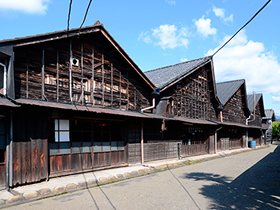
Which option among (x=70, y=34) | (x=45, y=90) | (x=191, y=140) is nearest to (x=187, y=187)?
(x=45, y=90)

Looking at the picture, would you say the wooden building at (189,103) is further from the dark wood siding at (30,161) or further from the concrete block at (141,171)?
the dark wood siding at (30,161)

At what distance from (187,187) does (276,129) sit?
52.2 metres

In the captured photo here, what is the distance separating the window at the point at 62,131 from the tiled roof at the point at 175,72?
690cm

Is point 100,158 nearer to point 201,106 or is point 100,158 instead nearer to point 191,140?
point 191,140

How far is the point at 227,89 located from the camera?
92.8 ft

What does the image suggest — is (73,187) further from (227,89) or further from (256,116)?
(256,116)

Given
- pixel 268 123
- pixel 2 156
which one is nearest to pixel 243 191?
pixel 2 156

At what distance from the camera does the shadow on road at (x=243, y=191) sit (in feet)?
20.5

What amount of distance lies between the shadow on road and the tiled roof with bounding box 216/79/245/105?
15.0 meters

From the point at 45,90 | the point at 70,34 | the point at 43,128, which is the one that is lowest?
the point at 43,128

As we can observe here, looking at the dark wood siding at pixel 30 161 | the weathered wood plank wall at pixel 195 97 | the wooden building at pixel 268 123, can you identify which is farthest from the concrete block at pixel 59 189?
the wooden building at pixel 268 123

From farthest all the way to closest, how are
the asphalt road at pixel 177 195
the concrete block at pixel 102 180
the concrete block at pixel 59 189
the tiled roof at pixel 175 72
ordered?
the tiled roof at pixel 175 72
the concrete block at pixel 102 180
the concrete block at pixel 59 189
the asphalt road at pixel 177 195

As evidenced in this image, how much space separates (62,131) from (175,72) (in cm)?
1134

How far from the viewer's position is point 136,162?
12617 mm
